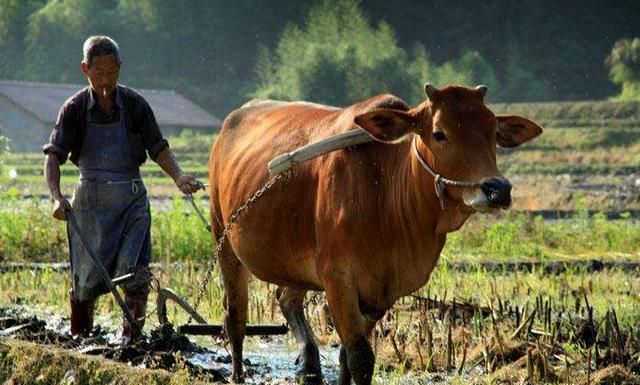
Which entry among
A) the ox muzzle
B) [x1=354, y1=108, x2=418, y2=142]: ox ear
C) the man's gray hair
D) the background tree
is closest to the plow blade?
the man's gray hair

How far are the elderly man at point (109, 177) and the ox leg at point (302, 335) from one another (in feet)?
2.37

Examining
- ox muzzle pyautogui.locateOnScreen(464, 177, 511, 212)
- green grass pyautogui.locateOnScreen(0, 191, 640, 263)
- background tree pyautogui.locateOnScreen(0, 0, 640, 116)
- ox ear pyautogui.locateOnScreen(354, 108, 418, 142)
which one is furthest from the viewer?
background tree pyautogui.locateOnScreen(0, 0, 640, 116)

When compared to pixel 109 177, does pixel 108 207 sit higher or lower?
lower

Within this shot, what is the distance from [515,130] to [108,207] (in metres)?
2.17

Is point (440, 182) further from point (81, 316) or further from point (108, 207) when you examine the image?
point (81, 316)

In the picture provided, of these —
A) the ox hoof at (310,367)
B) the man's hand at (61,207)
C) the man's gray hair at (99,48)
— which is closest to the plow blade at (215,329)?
the ox hoof at (310,367)

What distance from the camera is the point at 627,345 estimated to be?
6191 mm

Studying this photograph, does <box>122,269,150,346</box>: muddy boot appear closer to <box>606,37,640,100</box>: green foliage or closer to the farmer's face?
the farmer's face

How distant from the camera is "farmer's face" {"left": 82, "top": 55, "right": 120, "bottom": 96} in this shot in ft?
19.5

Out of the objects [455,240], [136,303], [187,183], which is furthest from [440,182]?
[455,240]

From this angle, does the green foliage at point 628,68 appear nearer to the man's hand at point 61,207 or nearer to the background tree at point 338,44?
the background tree at point 338,44

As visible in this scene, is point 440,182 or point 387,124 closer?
point 440,182

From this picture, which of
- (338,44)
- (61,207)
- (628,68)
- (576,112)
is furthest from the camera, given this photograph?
(338,44)

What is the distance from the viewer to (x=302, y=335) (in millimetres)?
6238
